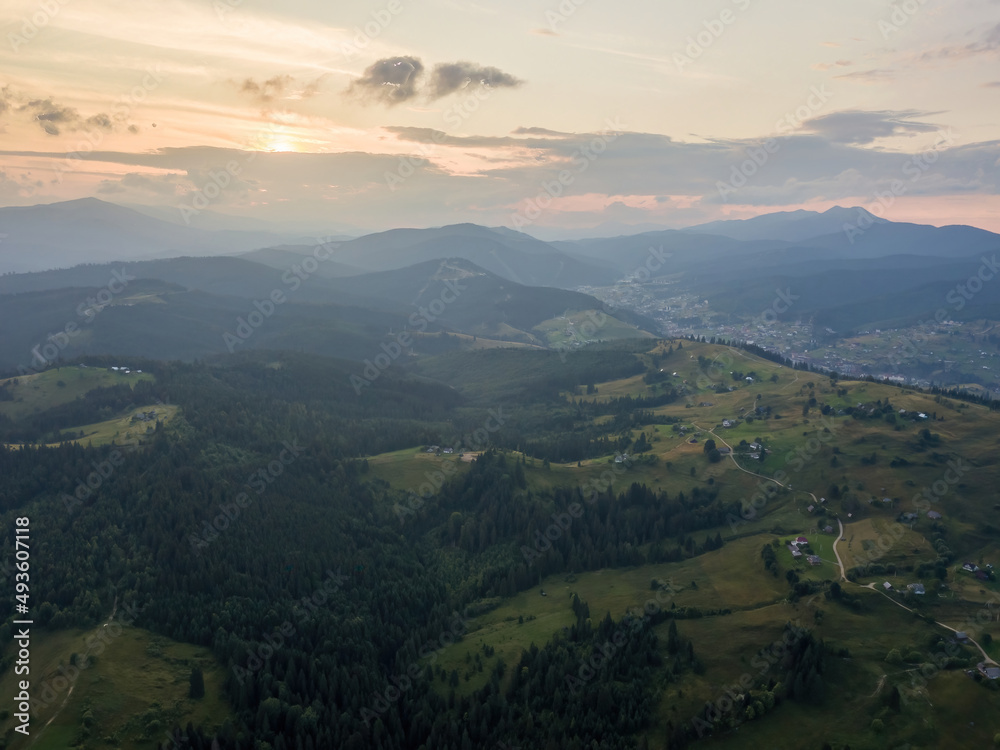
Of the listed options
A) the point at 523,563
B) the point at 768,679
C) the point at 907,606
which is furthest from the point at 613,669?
the point at 907,606

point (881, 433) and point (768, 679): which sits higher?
point (881, 433)

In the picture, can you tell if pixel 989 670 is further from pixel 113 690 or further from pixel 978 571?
pixel 113 690

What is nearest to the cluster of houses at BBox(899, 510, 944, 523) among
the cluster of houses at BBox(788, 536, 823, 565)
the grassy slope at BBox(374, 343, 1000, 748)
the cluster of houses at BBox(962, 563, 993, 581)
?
the grassy slope at BBox(374, 343, 1000, 748)

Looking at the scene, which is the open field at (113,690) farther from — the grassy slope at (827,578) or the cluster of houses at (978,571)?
the cluster of houses at (978,571)

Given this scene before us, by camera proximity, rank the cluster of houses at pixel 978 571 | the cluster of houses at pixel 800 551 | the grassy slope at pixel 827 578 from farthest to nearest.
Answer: the cluster of houses at pixel 800 551, the cluster of houses at pixel 978 571, the grassy slope at pixel 827 578

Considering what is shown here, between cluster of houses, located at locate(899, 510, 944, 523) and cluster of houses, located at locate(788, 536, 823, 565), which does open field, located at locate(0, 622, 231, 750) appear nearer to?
cluster of houses, located at locate(788, 536, 823, 565)

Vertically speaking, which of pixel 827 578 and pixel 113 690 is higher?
pixel 827 578

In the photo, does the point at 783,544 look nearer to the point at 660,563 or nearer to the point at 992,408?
the point at 660,563

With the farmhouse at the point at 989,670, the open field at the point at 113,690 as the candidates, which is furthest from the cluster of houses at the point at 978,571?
the open field at the point at 113,690

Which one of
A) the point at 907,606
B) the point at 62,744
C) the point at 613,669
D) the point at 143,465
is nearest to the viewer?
the point at 62,744

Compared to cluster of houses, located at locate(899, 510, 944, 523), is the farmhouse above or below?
below

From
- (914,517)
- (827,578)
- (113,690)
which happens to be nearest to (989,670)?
(827,578)
